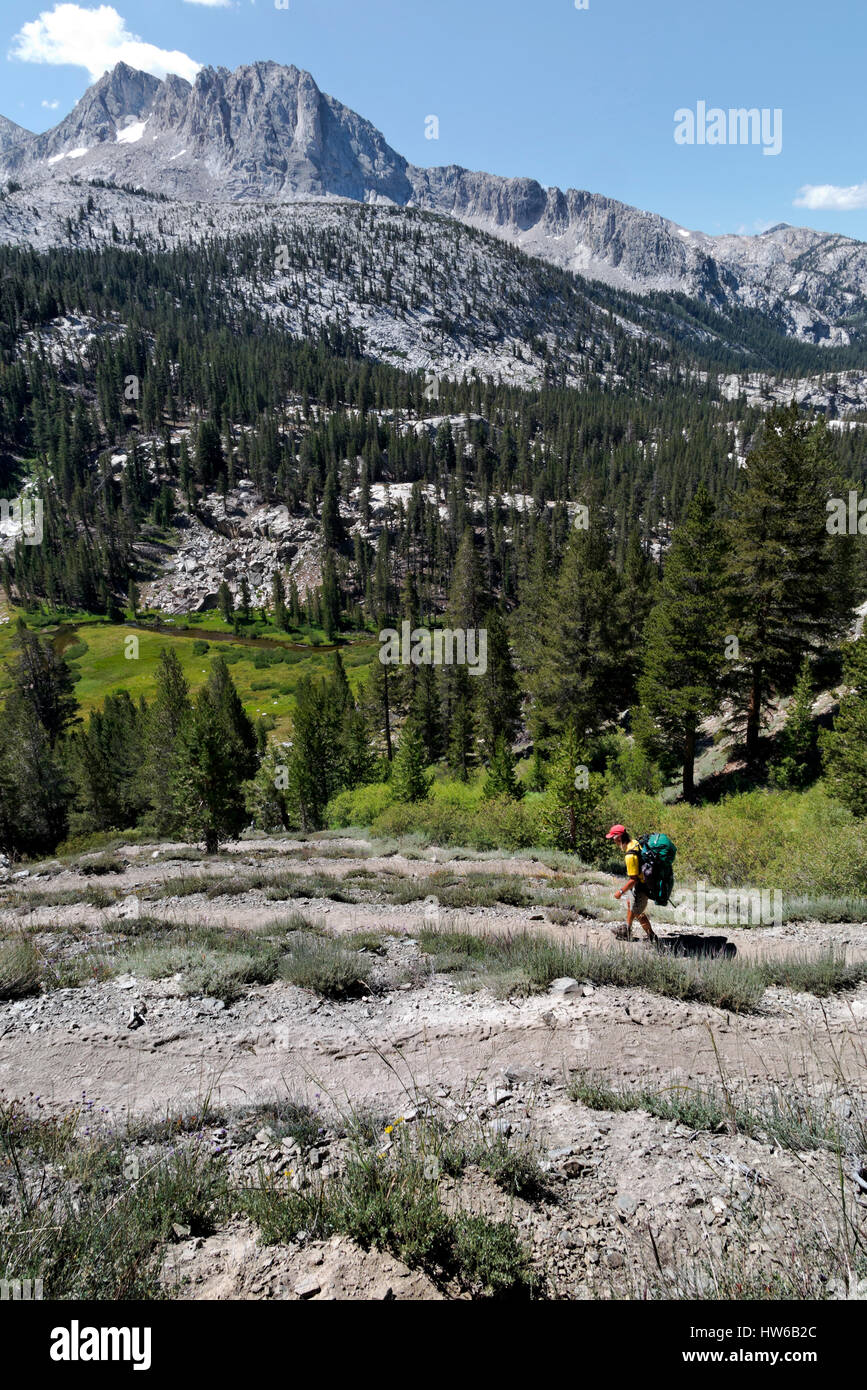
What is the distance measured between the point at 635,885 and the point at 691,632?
18.2 m

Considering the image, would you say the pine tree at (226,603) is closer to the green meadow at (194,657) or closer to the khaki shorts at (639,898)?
the green meadow at (194,657)

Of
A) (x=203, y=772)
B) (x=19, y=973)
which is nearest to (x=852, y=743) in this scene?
(x=19, y=973)

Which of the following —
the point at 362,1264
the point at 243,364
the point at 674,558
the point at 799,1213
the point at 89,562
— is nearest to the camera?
the point at 362,1264

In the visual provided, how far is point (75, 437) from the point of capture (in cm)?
15938

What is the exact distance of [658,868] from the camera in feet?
31.7

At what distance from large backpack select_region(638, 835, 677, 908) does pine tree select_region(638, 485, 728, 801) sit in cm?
1622

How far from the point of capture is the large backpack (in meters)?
9.61

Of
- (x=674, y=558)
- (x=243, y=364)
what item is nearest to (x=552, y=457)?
(x=243, y=364)

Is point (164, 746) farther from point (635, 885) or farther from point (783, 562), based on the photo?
point (635, 885)

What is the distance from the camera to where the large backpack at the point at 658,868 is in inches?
378

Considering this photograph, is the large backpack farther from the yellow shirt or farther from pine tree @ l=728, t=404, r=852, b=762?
pine tree @ l=728, t=404, r=852, b=762

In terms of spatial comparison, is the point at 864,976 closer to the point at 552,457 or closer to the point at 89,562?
the point at 89,562

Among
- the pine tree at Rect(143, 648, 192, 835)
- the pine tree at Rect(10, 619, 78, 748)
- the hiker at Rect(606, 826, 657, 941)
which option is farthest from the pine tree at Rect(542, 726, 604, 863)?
the pine tree at Rect(10, 619, 78, 748)
